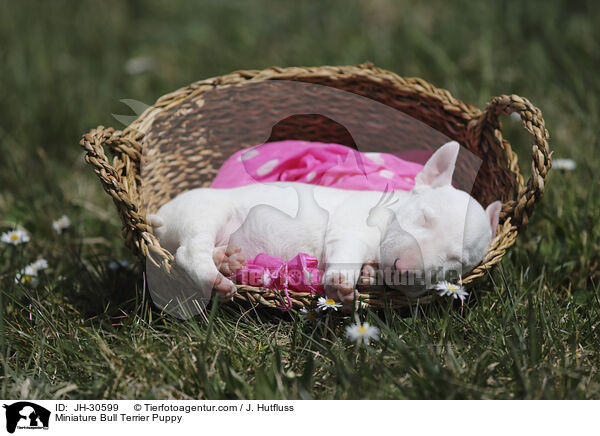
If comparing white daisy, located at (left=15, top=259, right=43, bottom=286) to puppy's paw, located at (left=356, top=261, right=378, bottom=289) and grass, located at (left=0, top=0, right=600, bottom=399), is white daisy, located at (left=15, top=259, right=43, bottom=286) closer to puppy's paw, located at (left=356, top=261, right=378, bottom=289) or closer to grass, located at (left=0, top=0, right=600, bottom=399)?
grass, located at (left=0, top=0, right=600, bottom=399)

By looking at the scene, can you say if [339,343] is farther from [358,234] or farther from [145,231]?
[145,231]

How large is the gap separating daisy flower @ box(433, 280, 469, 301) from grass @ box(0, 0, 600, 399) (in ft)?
0.16

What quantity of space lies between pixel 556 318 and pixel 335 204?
2.81 ft

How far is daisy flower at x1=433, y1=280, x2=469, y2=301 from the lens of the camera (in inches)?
65.9

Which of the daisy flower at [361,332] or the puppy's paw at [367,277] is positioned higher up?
the puppy's paw at [367,277]

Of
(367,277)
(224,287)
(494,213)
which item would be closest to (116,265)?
(224,287)

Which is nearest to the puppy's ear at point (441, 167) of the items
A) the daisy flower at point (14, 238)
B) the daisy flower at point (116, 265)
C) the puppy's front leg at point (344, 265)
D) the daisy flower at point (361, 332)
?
the puppy's front leg at point (344, 265)

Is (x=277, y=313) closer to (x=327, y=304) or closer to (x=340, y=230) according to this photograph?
(x=327, y=304)

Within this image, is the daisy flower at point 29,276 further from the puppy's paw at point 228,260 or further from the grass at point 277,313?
the puppy's paw at point 228,260

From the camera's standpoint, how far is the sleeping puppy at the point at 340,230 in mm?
1742

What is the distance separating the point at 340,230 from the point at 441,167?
444mm

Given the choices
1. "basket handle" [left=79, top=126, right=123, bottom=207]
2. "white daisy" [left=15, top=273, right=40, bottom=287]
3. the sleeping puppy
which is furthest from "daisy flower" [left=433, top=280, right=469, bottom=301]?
"white daisy" [left=15, top=273, right=40, bottom=287]
